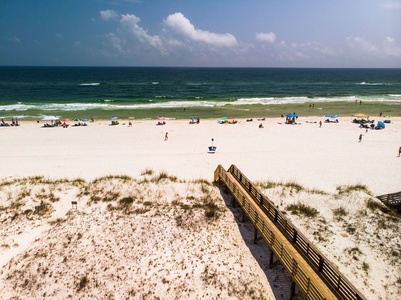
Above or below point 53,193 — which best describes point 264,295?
below

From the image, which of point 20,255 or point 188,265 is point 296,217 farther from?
point 20,255

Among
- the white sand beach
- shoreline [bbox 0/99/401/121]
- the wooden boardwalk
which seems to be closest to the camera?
the wooden boardwalk

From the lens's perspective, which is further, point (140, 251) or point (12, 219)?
point (12, 219)

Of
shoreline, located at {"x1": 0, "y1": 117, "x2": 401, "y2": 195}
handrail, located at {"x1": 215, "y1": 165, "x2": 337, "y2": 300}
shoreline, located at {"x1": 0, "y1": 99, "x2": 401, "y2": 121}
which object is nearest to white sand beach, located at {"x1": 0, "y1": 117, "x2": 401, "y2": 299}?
shoreline, located at {"x1": 0, "y1": 117, "x2": 401, "y2": 195}

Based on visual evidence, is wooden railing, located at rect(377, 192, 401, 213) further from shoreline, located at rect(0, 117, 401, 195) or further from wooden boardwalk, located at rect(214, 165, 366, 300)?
wooden boardwalk, located at rect(214, 165, 366, 300)

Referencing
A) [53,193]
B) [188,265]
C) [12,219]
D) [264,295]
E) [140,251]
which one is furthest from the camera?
[53,193]

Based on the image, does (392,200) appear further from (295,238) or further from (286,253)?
(286,253)

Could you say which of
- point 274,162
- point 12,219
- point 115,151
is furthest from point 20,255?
point 274,162
